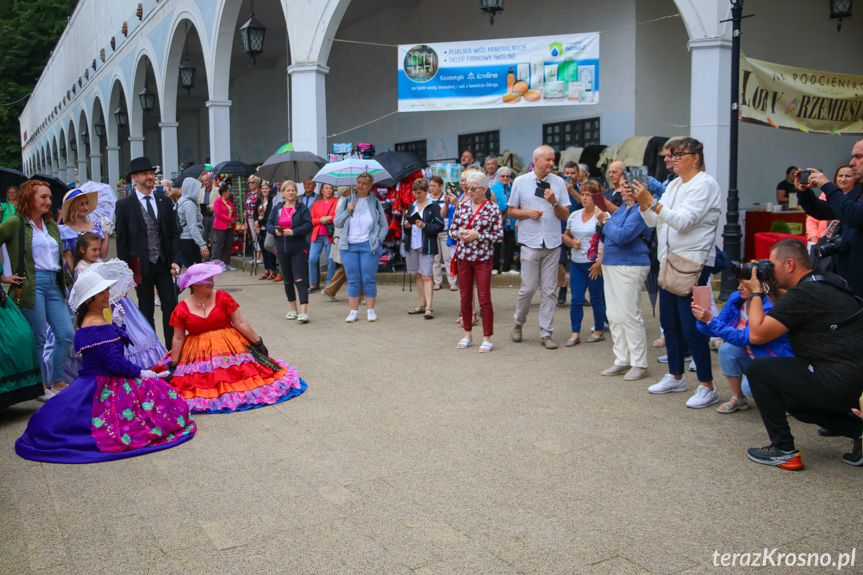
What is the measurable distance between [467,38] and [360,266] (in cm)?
953

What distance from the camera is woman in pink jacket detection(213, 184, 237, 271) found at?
1355 centimetres

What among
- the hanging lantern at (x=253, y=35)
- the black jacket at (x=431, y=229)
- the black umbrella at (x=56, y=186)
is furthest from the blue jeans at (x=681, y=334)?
the hanging lantern at (x=253, y=35)

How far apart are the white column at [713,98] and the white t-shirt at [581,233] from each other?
3360 mm

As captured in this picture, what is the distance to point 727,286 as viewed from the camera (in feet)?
29.8

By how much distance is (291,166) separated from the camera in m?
12.7

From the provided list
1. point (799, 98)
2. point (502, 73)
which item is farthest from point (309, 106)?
point (799, 98)

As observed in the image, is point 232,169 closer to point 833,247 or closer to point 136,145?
point 136,145

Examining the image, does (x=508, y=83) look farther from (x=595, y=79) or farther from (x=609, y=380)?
(x=609, y=380)

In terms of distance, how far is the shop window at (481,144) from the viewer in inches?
647

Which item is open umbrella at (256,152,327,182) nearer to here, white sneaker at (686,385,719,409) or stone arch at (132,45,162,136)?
white sneaker at (686,385,719,409)

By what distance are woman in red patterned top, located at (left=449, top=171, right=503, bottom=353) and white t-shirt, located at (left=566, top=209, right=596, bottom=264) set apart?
2.66ft

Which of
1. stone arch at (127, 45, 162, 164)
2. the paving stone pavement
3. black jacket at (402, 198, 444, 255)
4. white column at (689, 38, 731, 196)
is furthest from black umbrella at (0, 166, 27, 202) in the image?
stone arch at (127, 45, 162, 164)

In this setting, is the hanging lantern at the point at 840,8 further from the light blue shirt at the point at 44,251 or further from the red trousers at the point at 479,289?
the light blue shirt at the point at 44,251

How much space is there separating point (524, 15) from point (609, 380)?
1129 centimetres
